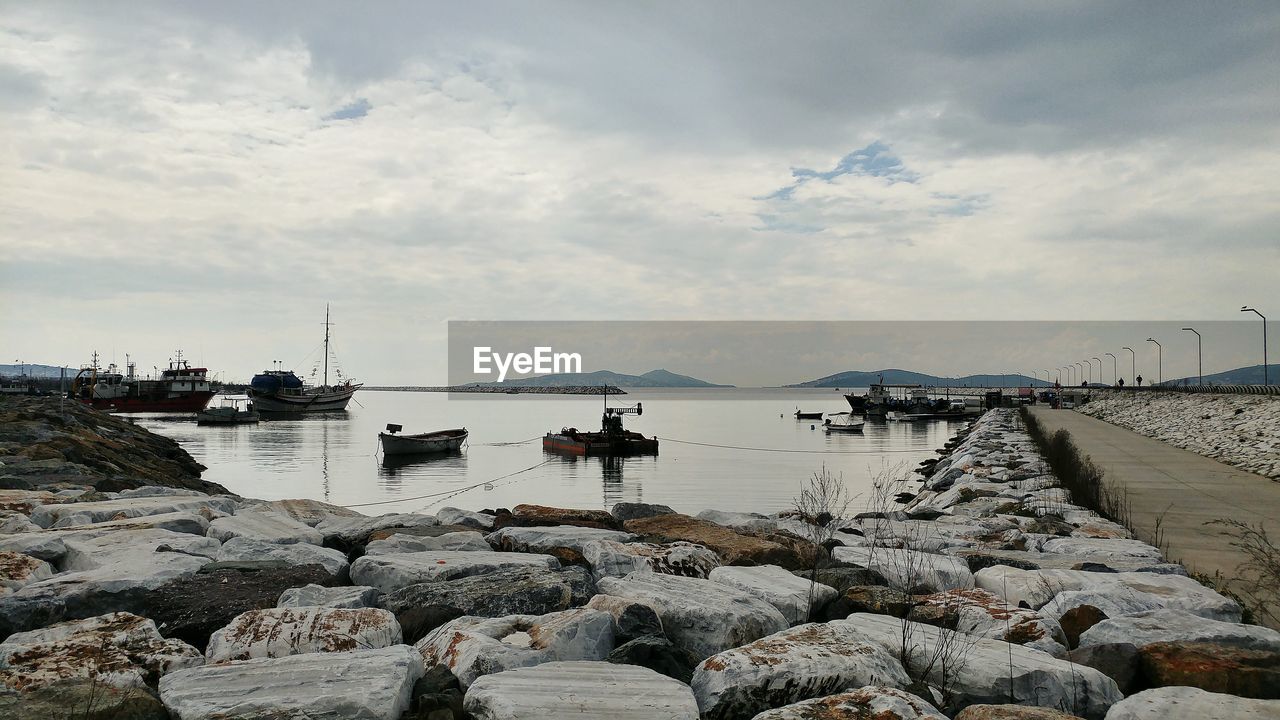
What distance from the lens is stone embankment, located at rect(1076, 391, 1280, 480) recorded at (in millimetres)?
Result: 17250

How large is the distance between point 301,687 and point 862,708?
2.43 meters

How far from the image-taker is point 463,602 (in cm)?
479

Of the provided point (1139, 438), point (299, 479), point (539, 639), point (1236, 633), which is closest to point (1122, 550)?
point (1236, 633)

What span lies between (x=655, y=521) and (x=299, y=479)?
29.9m

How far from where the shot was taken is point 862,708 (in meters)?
3.19

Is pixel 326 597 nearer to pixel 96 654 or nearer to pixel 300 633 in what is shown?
pixel 300 633

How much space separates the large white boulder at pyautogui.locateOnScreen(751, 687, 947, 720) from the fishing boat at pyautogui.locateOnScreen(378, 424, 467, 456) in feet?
129

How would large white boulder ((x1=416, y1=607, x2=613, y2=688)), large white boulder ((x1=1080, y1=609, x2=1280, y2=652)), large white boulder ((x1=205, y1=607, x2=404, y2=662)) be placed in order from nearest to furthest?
large white boulder ((x1=416, y1=607, x2=613, y2=688)), large white boulder ((x1=205, y1=607, x2=404, y2=662)), large white boulder ((x1=1080, y1=609, x2=1280, y2=652))

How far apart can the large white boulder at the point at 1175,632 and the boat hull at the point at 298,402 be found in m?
98.8

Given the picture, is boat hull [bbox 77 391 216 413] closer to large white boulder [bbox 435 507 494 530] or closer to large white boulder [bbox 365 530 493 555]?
large white boulder [bbox 435 507 494 530]

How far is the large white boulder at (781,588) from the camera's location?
4.93 meters

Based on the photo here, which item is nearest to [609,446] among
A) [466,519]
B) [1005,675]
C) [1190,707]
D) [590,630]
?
[466,519]

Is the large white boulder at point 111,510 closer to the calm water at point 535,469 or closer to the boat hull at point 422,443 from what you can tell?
the calm water at point 535,469

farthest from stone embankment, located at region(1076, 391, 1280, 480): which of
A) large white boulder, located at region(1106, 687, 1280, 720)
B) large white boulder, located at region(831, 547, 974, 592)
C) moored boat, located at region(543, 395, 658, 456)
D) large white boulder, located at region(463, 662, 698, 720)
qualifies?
moored boat, located at region(543, 395, 658, 456)
